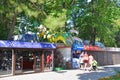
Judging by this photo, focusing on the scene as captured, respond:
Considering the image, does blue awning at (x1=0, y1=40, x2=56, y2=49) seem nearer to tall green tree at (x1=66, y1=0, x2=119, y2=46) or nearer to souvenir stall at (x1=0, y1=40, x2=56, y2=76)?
souvenir stall at (x1=0, y1=40, x2=56, y2=76)

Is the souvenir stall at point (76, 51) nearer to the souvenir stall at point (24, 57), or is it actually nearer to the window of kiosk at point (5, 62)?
the souvenir stall at point (24, 57)

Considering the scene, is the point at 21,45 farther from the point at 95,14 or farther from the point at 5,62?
the point at 95,14

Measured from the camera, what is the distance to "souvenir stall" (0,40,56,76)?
27102 mm

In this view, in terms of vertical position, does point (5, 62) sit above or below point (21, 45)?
below

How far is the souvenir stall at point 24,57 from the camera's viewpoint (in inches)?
1067

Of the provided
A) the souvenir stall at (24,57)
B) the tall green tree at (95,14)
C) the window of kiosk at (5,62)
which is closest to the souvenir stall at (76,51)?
the tall green tree at (95,14)

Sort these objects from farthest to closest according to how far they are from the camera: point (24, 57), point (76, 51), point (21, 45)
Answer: point (76, 51), point (24, 57), point (21, 45)

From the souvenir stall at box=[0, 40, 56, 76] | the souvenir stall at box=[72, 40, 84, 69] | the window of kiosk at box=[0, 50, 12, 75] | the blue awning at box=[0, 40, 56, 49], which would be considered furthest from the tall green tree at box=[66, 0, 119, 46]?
the window of kiosk at box=[0, 50, 12, 75]

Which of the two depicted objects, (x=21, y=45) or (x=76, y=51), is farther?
(x=76, y=51)

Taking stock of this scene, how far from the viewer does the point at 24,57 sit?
29.8 metres

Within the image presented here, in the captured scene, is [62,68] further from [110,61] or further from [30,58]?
[110,61]

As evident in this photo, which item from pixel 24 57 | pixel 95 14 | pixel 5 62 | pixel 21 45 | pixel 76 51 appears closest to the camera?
pixel 5 62

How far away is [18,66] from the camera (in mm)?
28703

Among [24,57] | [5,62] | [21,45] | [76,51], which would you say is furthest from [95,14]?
[5,62]
